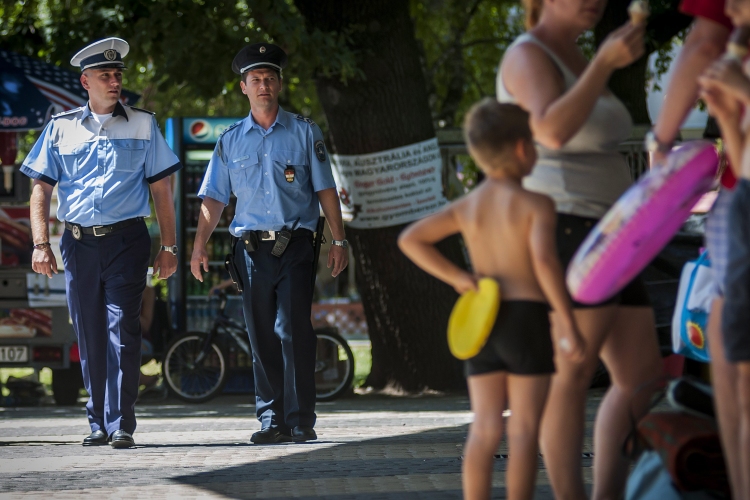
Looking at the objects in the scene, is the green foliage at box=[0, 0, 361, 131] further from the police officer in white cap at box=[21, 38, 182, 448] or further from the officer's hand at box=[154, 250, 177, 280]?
the officer's hand at box=[154, 250, 177, 280]

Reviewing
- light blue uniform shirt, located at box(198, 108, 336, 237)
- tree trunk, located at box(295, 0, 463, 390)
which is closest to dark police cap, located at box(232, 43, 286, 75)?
light blue uniform shirt, located at box(198, 108, 336, 237)

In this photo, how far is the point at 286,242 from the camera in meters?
7.57

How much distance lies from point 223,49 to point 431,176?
2.20 meters

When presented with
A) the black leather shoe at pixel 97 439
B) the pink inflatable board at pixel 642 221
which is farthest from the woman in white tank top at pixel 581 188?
the black leather shoe at pixel 97 439

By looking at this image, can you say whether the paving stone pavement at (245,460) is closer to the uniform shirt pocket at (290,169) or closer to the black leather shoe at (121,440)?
the black leather shoe at (121,440)

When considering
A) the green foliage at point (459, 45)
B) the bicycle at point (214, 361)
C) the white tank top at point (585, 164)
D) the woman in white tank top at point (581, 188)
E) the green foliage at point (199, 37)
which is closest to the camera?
the woman in white tank top at point (581, 188)

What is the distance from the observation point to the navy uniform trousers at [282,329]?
24.8ft

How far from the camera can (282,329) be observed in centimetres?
763

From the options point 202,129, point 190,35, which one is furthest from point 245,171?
point 202,129

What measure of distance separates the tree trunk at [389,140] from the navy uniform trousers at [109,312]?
4.25 meters

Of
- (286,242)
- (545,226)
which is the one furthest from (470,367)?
(286,242)

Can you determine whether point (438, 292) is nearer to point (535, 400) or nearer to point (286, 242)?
point (286, 242)

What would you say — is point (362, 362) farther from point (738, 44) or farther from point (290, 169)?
point (738, 44)

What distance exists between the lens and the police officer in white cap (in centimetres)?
755
